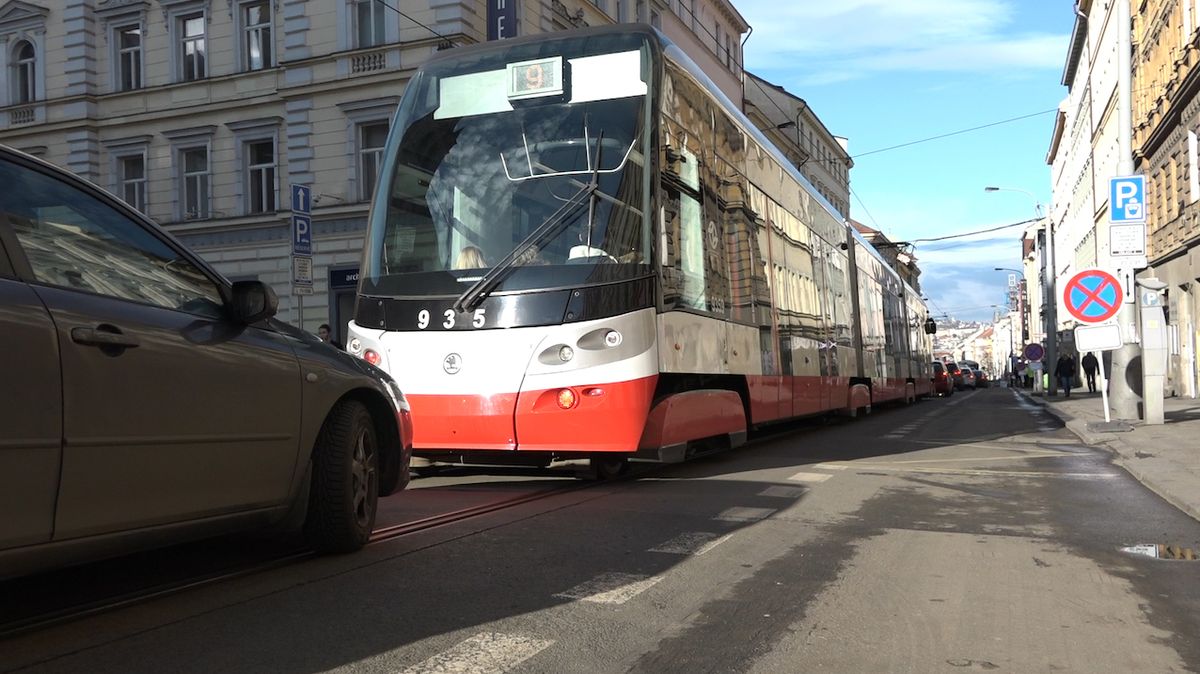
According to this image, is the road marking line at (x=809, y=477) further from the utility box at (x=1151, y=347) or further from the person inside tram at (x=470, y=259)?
the utility box at (x=1151, y=347)

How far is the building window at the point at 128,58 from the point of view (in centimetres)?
3062

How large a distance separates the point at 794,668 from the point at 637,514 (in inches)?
132

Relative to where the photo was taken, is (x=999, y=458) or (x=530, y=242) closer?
(x=530, y=242)

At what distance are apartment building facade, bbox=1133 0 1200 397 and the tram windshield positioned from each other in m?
23.0

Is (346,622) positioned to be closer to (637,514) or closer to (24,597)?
(24,597)

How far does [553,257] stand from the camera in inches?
305

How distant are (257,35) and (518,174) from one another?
2388 cm

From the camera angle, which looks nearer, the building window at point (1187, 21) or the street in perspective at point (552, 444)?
the street in perspective at point (552, 444)

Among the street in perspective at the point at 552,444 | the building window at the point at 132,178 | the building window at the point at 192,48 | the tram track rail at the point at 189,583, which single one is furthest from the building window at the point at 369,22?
the tram track rail at the point at 189,583

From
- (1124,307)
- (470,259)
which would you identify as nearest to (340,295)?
(1124,307)

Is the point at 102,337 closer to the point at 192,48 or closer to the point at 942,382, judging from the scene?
Result: the point at 192,48

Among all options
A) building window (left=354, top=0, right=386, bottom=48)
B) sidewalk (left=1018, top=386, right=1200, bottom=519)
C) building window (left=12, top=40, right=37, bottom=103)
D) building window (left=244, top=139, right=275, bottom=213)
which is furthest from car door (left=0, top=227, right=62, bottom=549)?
building window (left=12, top=40, right=37, bottom=103)

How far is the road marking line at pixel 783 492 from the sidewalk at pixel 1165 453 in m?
2.77

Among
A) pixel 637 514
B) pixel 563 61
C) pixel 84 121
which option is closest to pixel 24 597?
pixel 637 514
